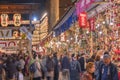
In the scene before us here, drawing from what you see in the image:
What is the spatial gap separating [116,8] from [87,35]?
22.6 feet

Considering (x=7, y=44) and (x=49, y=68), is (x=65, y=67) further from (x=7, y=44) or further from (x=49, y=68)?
(x=7, y=44)

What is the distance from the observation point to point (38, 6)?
64.9 meters

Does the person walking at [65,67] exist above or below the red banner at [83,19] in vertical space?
below

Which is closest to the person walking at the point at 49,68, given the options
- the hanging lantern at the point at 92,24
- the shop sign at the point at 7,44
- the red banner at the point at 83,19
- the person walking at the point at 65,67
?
the person walking at the point at 65,67

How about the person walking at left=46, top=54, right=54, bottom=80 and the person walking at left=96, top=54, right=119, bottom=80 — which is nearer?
the person walking at left=96, top=54, right=119, bottom=80

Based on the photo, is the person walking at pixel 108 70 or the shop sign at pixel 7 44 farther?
the shop sign at pixel 7 44

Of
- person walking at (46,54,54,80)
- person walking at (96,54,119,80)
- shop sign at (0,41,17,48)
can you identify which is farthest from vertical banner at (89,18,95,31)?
shop sign at (0,41,17,48)

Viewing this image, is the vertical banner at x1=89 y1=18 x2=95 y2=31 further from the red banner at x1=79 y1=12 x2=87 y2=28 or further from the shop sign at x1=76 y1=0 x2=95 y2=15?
the shop sign at x1=76 y1=0 x2=95 y2=15

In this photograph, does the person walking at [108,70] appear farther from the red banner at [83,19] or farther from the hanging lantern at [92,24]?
the hanging lantern at [92,24]

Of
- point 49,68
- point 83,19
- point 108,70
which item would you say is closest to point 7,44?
point 49,68

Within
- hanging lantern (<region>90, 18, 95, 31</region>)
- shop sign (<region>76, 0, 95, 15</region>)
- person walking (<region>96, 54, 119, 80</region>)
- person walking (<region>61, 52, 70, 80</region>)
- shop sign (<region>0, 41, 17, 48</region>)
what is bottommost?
person walking (<region>61, 52, 70, 80</region>)

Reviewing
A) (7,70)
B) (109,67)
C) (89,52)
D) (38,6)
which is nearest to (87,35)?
(89,52)

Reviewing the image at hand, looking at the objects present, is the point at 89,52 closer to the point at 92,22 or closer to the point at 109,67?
the point at 92,22

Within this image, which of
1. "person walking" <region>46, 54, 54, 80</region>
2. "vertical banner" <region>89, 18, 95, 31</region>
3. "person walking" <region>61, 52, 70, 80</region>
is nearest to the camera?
"vertical banner" <region>89, 18, 95, 31</region>
